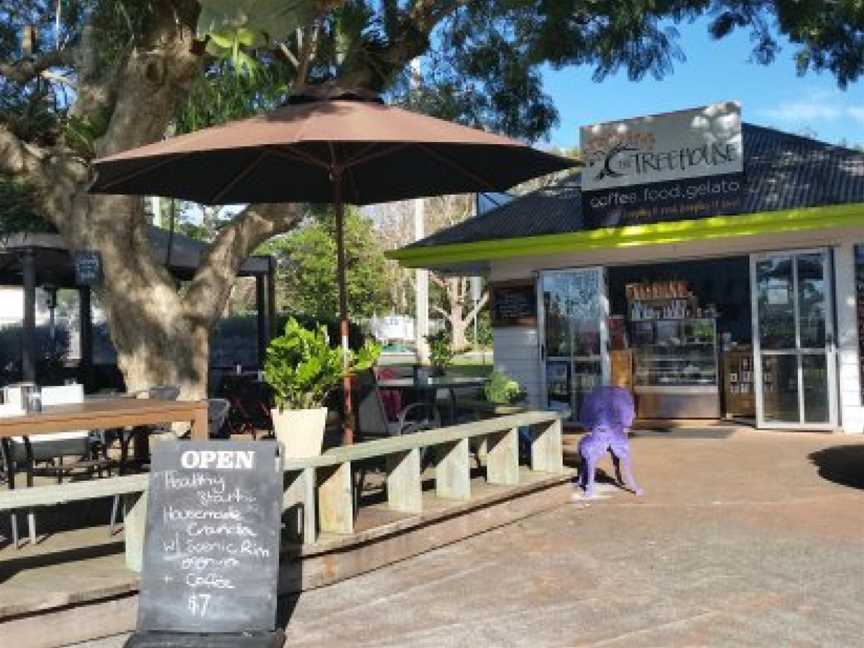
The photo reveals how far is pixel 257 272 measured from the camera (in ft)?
51.2

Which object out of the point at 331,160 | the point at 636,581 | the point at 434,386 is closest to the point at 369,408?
the point at 434,386

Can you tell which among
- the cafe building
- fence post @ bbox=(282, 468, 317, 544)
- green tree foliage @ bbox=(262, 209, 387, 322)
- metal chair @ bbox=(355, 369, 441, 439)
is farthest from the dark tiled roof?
green tree foliage @ bbox=(262, 209, 387, 322)

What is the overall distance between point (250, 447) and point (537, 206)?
33.5 ft

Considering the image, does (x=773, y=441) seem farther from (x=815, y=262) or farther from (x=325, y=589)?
(x=325, y=589)

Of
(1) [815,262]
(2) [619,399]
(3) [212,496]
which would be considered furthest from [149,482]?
(1) [815,262]

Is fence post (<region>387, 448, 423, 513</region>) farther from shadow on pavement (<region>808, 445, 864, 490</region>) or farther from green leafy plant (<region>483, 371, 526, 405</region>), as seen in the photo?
shadow on pavement (<region>808, 445, 864, 490</region>)

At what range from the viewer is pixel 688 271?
14.1m

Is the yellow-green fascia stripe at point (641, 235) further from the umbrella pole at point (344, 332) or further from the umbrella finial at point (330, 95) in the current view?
the umbrella finial at point (330, 95)

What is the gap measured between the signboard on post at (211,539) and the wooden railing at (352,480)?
0.25 metres

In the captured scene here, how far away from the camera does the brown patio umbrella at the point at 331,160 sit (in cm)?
561

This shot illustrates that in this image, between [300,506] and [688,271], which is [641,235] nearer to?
[688,271]

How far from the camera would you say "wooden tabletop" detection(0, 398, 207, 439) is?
17.7ft

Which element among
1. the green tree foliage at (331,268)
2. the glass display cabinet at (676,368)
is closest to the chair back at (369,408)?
the glass display cabinet at (676,368)

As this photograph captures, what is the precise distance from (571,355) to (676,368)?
1535mm
